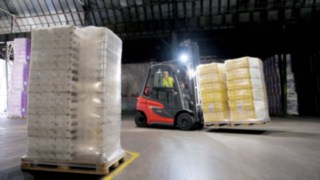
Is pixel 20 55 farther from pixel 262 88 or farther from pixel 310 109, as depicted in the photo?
pixel 310 109

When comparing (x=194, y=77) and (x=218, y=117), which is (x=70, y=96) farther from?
(x=194, y=77)

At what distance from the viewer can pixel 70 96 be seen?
10.1 feet

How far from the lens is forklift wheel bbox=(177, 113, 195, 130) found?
7.87 m

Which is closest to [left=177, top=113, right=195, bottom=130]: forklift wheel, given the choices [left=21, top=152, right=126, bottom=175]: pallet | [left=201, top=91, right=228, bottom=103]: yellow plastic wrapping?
[left=201, top=91, right=228, bottom=103]: yellow plastic wrapping

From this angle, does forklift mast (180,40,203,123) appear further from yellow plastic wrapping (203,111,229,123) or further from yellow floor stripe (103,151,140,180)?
yellow floor stripe (103,151,140,180)

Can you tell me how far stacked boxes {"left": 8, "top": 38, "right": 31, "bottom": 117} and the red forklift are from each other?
34.5ft

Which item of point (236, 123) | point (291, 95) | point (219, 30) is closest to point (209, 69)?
point (236, 123)

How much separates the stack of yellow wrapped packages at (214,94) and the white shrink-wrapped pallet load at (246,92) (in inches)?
11.2

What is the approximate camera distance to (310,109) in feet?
46.2

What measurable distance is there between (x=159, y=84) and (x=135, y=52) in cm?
1147

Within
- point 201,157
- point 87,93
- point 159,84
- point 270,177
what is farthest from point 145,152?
point 159,84

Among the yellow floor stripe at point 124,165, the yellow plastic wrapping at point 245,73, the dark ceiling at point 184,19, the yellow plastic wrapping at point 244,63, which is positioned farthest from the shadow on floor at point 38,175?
the dark ceiling at point 184,19

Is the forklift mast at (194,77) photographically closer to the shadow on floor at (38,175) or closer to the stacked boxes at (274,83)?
the shadow on floor at (38,175)

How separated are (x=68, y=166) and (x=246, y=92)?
213 inches
